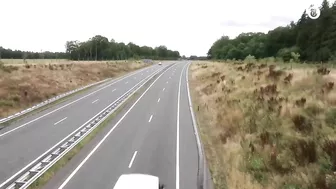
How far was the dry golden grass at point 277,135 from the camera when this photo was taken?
526 inches

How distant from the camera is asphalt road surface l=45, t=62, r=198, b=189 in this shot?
14.6 meters

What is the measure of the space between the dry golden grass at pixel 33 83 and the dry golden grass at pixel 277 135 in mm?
18975

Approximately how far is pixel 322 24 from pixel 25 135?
76.5 m

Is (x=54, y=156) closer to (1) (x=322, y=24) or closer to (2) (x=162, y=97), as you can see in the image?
(2) (x=162, y=97)

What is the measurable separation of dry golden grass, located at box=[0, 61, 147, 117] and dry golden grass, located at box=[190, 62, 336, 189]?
62.3ft

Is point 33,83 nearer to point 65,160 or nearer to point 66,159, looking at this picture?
point 66,159

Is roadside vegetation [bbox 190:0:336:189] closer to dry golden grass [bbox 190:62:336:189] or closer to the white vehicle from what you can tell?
dry golden grass [bbox 190:62:336:189]

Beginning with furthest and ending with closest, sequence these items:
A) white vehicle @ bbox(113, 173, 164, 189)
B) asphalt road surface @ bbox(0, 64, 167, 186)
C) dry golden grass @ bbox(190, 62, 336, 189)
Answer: asphalt road surface @ bbox(0, 64, 167, 186), dry golden grass @ bbox(190, 62, 336, 189), white vehicle @ bbox(113, 173, 164, 189)

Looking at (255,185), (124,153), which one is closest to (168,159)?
(124,153)

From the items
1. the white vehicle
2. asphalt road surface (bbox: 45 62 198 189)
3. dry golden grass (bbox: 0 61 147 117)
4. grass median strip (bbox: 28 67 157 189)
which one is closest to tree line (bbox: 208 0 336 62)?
asphalt road surface (bbox: 45 62 198 189)

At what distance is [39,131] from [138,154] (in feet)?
28.2

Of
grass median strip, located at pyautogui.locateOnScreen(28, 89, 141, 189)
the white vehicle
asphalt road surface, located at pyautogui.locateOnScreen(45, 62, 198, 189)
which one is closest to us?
the white vehicle

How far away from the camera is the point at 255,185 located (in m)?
13.9

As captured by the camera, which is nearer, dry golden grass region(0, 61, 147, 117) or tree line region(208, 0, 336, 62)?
dry golden grass region(0, 61, 147, 117)
